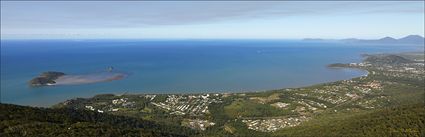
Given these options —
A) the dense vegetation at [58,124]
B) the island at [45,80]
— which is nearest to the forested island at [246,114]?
the dense vegetation at [58,124]

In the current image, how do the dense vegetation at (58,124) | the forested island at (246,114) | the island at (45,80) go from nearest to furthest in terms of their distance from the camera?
1. the dense vegetation at (58,124)
2. the forested island at (246,114)
3. the island at (45,80)

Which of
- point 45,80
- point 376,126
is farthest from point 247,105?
point 45,80

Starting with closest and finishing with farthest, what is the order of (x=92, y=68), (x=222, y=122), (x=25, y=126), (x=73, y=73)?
(x=25, y=126), (x=222, y=122), (x=73, y=73), (x=92, y=68)

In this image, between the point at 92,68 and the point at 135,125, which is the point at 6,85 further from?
the point at 135,125

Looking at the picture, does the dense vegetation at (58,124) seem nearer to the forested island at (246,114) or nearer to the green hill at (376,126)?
the forested island at (246,114)

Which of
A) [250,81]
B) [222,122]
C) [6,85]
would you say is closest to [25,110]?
[222,122]

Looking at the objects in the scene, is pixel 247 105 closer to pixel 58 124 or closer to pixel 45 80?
pixel 58 124

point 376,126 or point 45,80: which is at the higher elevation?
point 45,80

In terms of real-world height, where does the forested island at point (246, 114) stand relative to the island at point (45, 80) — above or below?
below
